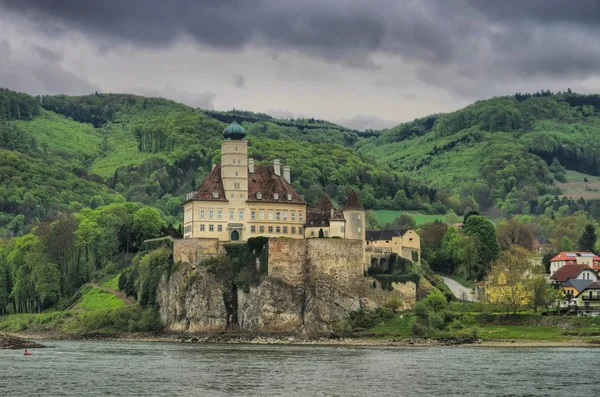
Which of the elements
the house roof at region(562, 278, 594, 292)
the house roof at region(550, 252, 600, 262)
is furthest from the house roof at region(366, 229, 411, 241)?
the house roof at region(550, 252, 600, 262)

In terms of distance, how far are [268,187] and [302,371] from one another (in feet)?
153

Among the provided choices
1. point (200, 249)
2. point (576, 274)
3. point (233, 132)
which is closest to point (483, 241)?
point (576, 274)

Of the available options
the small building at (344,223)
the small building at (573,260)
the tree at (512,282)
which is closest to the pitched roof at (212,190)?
the small building at (344,223)

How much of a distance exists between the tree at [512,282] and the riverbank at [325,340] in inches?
379

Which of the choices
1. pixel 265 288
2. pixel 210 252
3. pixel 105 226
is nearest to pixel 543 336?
pixel 265 288

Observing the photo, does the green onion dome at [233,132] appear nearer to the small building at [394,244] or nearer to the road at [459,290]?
the small building at [394,244]

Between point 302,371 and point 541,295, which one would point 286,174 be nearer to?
point 541,295

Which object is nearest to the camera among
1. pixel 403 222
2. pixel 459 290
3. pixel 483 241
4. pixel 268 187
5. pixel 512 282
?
pixel 512 282

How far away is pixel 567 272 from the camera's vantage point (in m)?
139

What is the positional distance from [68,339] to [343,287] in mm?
32694

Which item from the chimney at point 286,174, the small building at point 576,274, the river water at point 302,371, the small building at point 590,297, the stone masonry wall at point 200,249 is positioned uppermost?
the chimney at point 286,174

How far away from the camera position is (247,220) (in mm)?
126188

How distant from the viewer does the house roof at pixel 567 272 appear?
13700cm

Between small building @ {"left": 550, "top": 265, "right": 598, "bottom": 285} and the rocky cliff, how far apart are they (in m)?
Result: 24.6
